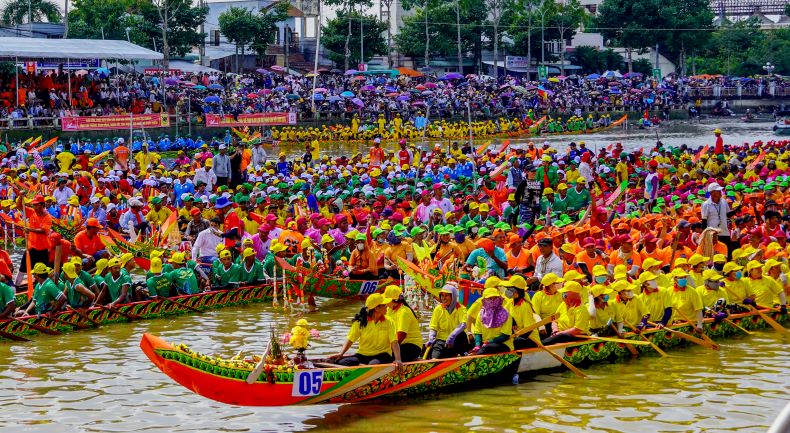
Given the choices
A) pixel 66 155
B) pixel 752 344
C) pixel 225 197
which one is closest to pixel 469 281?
pixel 752 344

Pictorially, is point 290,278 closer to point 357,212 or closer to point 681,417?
point 357,212

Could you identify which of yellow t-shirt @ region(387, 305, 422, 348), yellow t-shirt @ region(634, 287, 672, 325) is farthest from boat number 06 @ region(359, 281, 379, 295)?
yellow t-shirt @ region(387, 305, 422, 348)

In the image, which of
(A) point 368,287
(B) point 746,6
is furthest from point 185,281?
(B) point 746,6

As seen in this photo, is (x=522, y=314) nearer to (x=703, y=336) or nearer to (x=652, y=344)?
(x=652, y=344)

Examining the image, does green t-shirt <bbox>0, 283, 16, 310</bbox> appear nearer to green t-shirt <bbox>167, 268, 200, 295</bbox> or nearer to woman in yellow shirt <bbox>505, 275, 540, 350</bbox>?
green t-shirt <bbox>167, 268, 200, 295</bbox>

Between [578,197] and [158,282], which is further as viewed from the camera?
[578,197]

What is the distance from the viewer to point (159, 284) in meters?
16.2

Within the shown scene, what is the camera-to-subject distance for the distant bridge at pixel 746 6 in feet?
388

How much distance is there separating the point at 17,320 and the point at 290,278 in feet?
12.8

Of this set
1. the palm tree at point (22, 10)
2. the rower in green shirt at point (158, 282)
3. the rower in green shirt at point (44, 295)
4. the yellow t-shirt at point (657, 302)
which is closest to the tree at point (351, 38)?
the palm tree at point (22, 10)

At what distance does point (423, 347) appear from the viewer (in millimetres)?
12234

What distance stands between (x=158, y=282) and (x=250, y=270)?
143 cm

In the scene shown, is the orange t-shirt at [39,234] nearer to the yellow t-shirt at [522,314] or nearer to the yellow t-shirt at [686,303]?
the yellow t-shirt at [522,314]

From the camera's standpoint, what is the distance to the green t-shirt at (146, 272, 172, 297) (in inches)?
635
